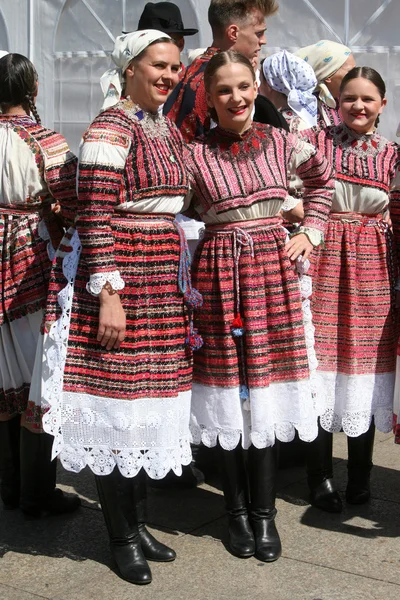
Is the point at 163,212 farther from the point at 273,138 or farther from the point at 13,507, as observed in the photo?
the point at 13,507

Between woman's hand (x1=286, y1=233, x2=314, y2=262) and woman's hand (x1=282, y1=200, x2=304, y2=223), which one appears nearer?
woman's hand (x1=286, y1=233, x2=314, y2=262)

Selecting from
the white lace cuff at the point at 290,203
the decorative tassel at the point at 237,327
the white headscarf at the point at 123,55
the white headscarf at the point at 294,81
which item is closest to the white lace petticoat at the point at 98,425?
the decorative tassel at the point at 237,327

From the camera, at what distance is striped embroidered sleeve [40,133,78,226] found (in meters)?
3.56

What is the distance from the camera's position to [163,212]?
10.7 ft

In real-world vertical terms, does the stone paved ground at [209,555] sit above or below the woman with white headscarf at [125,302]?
below

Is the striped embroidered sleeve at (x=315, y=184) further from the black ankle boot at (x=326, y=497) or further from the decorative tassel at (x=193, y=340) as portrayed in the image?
the black ankle boot at (x=326, y=497)

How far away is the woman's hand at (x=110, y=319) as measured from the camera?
3.10m

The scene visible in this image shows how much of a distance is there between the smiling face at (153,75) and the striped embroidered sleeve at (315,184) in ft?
2.01

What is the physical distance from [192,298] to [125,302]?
10.8 inches

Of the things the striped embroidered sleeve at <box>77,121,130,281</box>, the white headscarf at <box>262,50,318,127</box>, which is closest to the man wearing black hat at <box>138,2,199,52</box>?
the white headscarf at <box>262,50,318,127</box>

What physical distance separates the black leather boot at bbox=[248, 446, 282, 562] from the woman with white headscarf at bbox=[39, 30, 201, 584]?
0.36m

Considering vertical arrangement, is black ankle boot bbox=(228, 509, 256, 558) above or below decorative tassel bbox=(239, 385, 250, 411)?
below

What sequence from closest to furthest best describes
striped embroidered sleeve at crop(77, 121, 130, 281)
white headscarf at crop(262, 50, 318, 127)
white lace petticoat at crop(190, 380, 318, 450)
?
striped embroidered sleeve at crop(77, 121, 130, 281), white lace petticoat at crop(190, 380, 318, 450), white headscarf at crop(262, 50, 318, 127)

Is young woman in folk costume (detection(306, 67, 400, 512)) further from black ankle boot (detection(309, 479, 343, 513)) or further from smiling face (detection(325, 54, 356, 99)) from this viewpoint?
smiling face (detection(325, 54, 356, 99))
